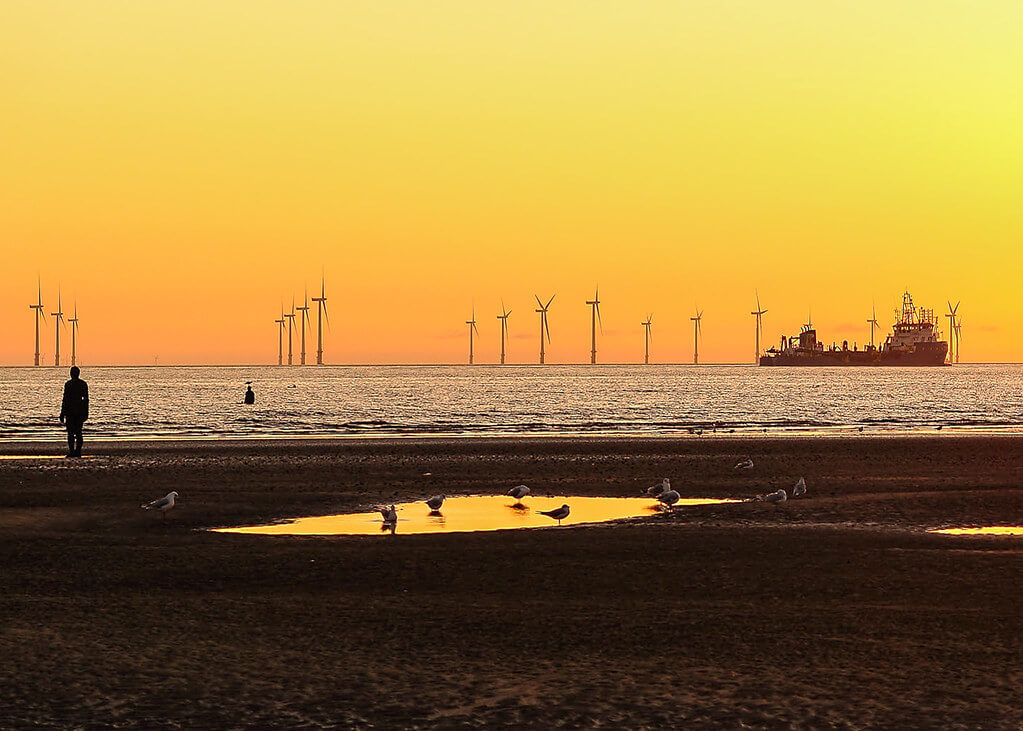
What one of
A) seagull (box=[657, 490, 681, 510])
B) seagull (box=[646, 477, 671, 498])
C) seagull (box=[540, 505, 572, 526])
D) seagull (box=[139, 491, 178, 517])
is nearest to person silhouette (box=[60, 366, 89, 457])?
seagull (box=[139, 491, 178, 517])

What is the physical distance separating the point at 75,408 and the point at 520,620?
30.3m

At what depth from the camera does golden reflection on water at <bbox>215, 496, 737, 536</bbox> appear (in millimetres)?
21781

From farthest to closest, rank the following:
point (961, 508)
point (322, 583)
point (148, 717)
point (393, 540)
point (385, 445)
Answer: point (385, 445), point (961, 508), point (393, 540), point (322, 583), point (148, 717)

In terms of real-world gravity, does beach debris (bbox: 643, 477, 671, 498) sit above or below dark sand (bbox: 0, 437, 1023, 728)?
above

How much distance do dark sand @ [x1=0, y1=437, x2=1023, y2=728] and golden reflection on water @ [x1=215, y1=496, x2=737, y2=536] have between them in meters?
1.13

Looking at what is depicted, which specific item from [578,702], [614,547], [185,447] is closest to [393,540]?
[614,547]

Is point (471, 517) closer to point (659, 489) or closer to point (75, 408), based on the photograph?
point (659, 489)

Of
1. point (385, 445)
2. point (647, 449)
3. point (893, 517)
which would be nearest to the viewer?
point (893, 517)

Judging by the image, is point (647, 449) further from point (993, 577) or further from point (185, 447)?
point (993, 577)

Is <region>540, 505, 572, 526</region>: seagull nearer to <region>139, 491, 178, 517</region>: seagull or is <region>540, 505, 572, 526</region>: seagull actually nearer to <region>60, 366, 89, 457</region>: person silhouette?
<region>139, 491, 178, 517</region>: seagull

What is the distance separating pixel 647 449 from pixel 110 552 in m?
30.2

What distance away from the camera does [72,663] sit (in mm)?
11000

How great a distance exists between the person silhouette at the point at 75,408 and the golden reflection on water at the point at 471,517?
16.8 m

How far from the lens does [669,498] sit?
2502cm
